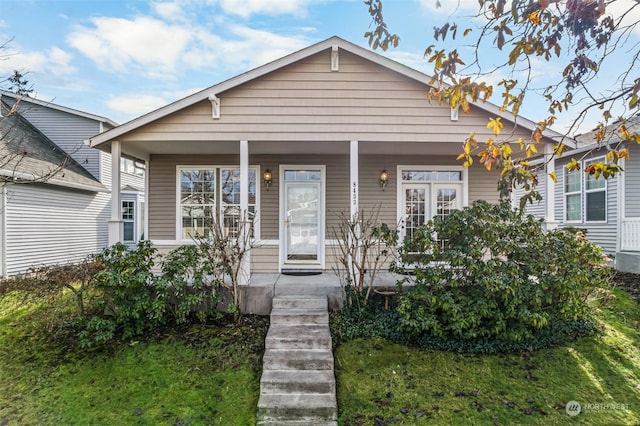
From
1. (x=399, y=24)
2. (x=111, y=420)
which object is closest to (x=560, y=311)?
(x=399, y=24)

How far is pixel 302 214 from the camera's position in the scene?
7.46m

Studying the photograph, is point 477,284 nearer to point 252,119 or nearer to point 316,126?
point 316,126

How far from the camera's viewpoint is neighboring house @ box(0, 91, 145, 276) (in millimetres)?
8555

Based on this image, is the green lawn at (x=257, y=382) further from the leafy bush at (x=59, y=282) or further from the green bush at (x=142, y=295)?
the leafy bush at (x=59, y=282)

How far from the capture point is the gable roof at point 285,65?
5.80 meters

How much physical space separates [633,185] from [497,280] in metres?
7.23

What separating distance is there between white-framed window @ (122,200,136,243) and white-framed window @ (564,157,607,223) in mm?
14729

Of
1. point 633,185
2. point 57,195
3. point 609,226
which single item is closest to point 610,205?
point 609,226

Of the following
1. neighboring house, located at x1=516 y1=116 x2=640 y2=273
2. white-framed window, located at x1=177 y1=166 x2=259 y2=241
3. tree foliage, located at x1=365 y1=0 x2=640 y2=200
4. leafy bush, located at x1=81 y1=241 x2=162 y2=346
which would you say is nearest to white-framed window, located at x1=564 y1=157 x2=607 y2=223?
neighboring house, located at x1=516 y1=116 x2=640 y2=273

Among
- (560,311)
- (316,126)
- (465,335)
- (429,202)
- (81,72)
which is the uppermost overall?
(81,72)

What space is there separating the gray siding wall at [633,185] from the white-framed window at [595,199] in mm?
558

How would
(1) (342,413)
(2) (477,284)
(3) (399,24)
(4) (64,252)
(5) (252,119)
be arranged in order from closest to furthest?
(3) (399,24) → (1) (342,413) → (2) (477,284) → (5) (252,119) → (4) (64,252)

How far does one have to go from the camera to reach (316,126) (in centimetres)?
593

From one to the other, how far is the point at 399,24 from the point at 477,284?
3.62 m
